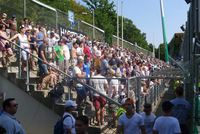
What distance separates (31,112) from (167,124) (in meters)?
7.80

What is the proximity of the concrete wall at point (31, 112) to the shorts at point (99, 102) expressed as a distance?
6.07ft

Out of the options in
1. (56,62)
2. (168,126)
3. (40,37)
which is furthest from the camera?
(56,62)

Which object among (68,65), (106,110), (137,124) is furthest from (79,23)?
(137,124)

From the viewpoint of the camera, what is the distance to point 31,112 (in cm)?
1576

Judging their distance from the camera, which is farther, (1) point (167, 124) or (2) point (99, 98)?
(2) point (99, 98)

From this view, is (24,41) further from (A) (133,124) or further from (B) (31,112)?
(A) (133,124)

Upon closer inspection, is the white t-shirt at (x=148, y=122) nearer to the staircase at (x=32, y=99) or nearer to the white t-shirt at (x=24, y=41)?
the staircase at (x=32, y=99)

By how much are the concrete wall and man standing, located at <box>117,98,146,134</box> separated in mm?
6270

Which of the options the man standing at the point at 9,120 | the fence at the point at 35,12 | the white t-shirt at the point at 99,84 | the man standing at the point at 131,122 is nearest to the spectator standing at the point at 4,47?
the white t-shirt at the point at 99,84

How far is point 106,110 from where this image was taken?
1434cm

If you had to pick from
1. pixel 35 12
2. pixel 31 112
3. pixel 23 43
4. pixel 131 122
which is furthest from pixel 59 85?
pixel 35 12

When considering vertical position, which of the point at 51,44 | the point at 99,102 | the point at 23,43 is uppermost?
the point at 51,44

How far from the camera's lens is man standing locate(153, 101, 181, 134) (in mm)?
8773

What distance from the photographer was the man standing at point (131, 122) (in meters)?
9.42
